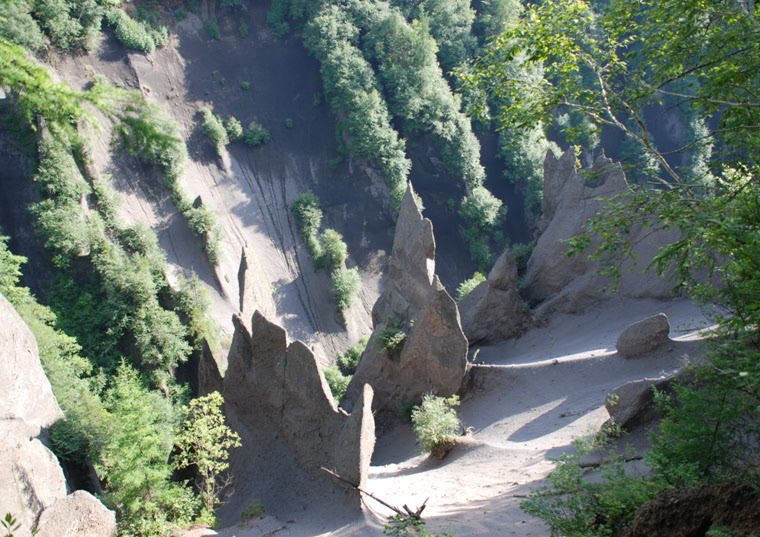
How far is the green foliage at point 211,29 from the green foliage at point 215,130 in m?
7.98

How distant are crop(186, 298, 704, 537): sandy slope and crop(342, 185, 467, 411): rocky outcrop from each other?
59.5 inches

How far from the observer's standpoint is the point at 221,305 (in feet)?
95.6

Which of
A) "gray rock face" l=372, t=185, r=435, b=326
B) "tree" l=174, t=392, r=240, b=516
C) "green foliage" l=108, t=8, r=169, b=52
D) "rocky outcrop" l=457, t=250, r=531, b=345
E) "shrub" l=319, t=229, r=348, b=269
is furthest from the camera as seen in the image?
"shrub" l=319, t=229, r=348, b=269

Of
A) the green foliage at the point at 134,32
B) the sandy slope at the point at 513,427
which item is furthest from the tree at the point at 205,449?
the green foliage at the point at 134,32

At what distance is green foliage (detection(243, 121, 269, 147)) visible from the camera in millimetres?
36188

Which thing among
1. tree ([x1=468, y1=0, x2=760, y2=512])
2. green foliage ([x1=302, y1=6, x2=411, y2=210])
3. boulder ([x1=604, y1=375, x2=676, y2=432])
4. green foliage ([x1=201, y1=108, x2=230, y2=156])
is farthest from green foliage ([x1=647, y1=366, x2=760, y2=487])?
green foliage ([x1=201, y1=108, x2=230, y2=156])

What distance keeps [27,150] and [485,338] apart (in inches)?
1028

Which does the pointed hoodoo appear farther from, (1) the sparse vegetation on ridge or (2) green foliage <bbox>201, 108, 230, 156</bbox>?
(2) green foliage <bbox>201, 108, 230, 156</bbox>

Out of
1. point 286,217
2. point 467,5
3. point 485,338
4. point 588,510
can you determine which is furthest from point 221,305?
point 467,5

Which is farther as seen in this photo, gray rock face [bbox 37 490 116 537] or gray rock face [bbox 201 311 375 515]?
gray rock face [bbox 201 311 375 515]

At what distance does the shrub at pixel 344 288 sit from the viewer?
3231cm

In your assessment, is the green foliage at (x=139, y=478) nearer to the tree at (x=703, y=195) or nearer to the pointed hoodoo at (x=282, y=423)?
the pointed hoodoo at (x=282, y=423)

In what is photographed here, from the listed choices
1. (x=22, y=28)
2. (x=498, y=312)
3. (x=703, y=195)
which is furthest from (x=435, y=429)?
(x=22, y=28)

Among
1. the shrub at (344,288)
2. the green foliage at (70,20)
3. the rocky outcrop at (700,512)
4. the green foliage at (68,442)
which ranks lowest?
the rocky outcrop at (700,512)
